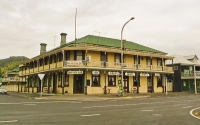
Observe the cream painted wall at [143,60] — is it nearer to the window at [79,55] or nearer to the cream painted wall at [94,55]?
the cream painted wall at [94,55]

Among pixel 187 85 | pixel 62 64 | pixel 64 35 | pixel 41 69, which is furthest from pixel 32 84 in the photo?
pixel 187 85

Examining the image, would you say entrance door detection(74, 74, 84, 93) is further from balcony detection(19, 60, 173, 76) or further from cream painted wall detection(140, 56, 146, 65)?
cream painted wall detection(140, 56, 146, 65)

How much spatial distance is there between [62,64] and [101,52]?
249 inches

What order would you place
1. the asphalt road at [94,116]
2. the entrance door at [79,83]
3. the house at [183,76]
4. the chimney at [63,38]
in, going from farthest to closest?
the house at [183,76], the chimney at [63,38], the entrance door at [79,83], the asphalt road at [94,116]

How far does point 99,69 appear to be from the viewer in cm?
2950

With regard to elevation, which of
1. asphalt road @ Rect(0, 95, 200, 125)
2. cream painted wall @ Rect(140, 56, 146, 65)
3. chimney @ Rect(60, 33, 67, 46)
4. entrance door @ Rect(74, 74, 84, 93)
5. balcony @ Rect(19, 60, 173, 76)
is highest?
chimney @ Rect(60, 33, 67, 46)

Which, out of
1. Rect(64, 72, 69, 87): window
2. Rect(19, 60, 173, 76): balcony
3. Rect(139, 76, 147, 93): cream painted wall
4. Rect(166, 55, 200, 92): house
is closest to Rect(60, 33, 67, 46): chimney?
Rect(19, 60, 173, 76): balcony

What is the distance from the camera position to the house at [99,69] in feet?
95.5

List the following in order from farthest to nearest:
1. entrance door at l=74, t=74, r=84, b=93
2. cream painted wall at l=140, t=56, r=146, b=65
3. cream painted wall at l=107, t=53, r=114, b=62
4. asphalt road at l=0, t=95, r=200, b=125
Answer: cream painted wall at l=140, t=56, r=146, b=65 < cream painted wall at l=107, t=53, r=114, b=62 < entrance door at l=74, t=74, r=84, b=93 < asphalt road at l=0, t=95, r=200, b=125

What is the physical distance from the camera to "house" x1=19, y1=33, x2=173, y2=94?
2911 centimetres

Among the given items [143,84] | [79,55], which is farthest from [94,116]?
[143,84]

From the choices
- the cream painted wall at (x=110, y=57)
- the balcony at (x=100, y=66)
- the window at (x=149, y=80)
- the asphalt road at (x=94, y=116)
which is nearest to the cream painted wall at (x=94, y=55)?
the balcony at (x=100, y=66)

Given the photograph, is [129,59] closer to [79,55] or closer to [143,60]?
[143,60]

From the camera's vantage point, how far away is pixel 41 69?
3562cm
